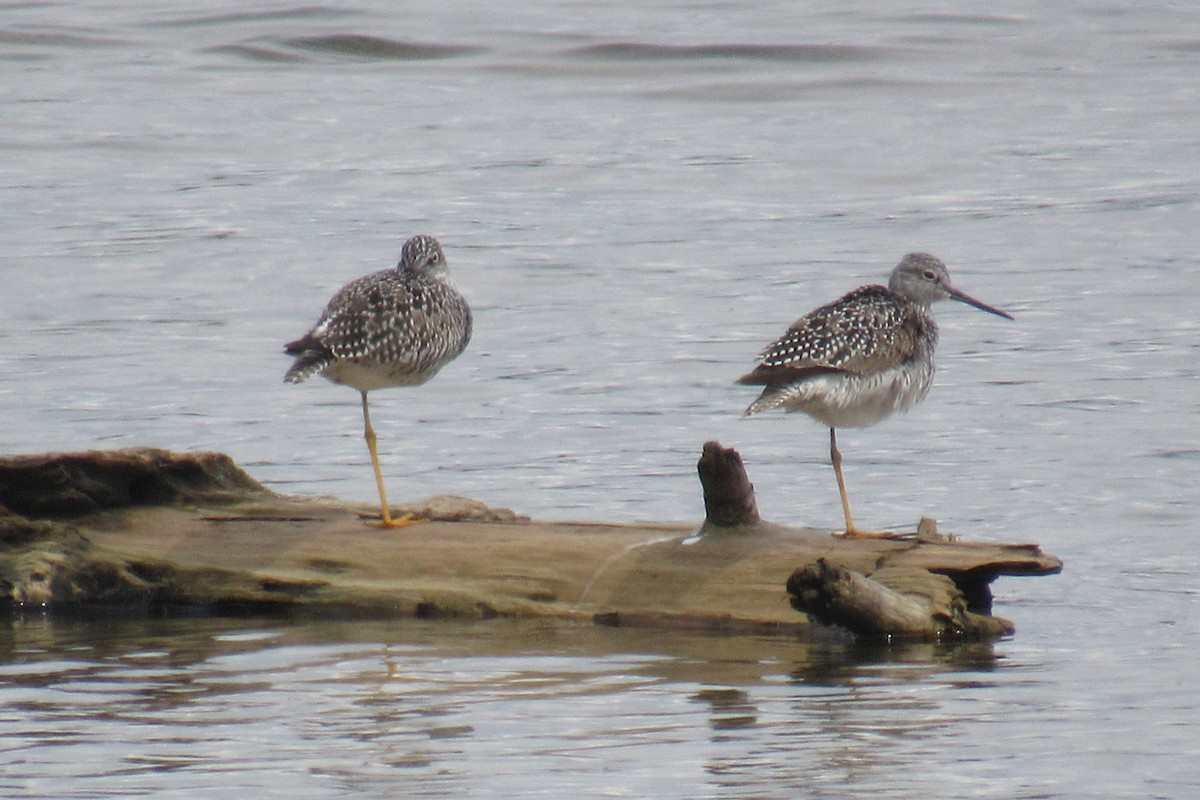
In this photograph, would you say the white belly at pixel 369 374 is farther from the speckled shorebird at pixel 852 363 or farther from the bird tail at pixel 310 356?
the speckled shorebird at pixel 852 363

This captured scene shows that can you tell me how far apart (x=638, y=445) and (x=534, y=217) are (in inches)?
450

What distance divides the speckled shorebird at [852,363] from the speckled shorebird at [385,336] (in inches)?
69.3

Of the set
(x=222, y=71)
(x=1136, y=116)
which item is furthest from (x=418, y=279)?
(x=222, y=71)

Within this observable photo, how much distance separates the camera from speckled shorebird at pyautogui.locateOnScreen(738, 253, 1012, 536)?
33.2 feet

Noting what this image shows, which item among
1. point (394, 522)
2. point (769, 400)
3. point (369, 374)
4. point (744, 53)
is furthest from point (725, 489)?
point (744, 53)

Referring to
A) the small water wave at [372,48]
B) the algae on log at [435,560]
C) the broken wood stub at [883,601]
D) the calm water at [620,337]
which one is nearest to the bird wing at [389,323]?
the algae on log at [435,560]

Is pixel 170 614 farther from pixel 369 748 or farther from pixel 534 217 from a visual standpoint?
pixel 534 217

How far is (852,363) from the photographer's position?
403 inches

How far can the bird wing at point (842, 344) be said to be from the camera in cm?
1014

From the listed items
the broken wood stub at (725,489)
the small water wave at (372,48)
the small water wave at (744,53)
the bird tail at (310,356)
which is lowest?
the broken wood stub at (725,489)

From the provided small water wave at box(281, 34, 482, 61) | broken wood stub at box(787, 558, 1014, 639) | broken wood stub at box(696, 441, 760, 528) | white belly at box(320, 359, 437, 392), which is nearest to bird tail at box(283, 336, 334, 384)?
white belly at box(320, 359, 437, 392)

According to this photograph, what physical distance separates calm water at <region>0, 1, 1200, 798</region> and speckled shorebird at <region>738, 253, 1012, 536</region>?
1.17 m

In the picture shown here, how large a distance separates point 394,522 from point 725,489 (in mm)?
1606

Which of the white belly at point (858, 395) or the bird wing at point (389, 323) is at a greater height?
the bird wing at point (389, 323)
